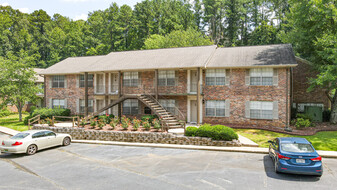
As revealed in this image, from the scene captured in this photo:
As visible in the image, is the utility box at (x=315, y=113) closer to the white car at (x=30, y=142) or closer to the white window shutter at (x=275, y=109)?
the white window shutter at (x=275, y=109)

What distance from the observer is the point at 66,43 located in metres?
59.5

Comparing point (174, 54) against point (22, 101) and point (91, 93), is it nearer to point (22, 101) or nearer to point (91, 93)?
point (91, 93)

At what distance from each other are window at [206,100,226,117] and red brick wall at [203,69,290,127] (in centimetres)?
33

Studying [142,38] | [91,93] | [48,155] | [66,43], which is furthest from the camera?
[66,43]

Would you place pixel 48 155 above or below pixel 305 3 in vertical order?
below

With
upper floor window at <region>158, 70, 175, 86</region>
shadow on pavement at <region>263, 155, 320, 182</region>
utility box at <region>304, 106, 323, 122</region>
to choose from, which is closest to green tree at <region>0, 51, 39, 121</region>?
upper floor window at <region>158, 70, 175, 86</region>

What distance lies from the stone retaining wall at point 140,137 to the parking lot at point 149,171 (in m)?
1.45

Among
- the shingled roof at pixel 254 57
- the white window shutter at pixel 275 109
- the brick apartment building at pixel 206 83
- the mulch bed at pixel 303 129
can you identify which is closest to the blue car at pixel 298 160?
the mulch bed at pixel 303 129

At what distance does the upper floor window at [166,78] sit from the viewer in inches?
870

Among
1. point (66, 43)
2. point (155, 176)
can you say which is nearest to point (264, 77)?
point (155, 176)

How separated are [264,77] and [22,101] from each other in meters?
27.3

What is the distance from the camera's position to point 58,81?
2791 centimetres

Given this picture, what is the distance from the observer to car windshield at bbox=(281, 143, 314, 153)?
9.42 metres

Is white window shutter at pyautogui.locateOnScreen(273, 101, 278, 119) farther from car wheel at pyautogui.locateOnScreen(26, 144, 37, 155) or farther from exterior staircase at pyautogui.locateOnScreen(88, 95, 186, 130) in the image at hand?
car wheel at pyautogui.locateOnScreen(26, 144, 37, 155)
